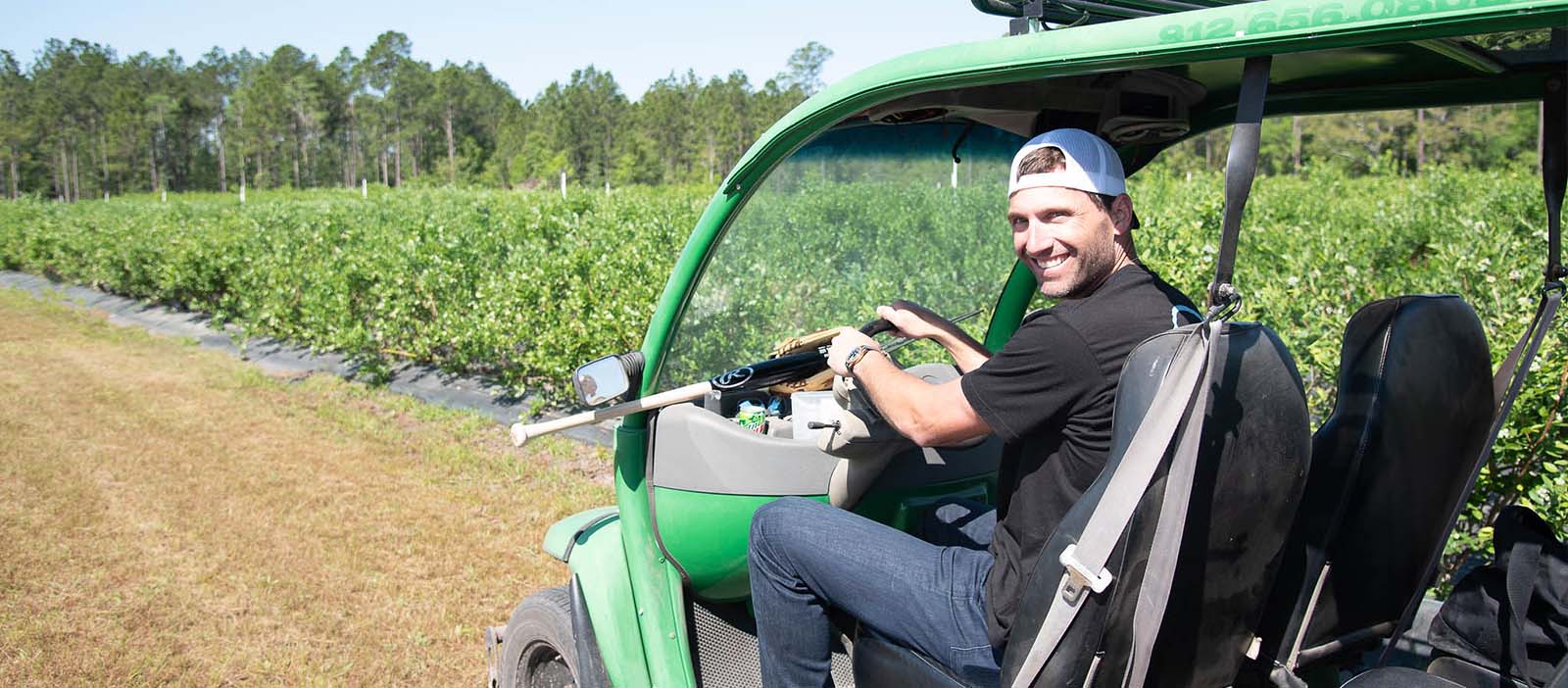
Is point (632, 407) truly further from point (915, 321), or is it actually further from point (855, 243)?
point (855, 243)

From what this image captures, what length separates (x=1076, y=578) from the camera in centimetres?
148

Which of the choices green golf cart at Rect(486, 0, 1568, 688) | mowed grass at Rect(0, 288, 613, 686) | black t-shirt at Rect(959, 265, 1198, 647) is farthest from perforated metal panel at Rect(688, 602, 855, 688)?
mowed grass at Rect(0, 288, 613, 686)

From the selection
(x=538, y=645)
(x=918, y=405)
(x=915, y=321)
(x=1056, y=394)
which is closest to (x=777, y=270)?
(x=915, y=321)

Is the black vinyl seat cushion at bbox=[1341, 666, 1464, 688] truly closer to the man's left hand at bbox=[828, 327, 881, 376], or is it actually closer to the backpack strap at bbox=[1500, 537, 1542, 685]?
the backpack strap at bbox=[1500, 537, 1542, 685]

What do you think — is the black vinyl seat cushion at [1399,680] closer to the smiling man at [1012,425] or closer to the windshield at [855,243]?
the smiling man at [1012,425]

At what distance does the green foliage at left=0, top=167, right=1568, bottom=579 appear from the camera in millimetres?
2674

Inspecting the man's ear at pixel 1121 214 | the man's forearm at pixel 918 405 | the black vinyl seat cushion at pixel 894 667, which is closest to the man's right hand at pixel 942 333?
the man's forearm at pixel 918 405

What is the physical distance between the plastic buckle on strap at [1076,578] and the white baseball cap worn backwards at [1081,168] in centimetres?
64

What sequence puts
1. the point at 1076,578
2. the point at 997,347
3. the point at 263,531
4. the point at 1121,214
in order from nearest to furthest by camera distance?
the point at 1076,578 < the point at 1121,214 < the point at 997,347 < the point at 263,531

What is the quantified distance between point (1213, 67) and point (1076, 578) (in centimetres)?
101

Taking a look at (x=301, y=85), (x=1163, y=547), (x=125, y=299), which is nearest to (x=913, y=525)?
(x=1163, y=547)

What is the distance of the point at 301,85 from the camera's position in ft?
298

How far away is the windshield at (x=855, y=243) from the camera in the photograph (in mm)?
2408

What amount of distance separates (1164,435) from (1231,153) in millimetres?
362
